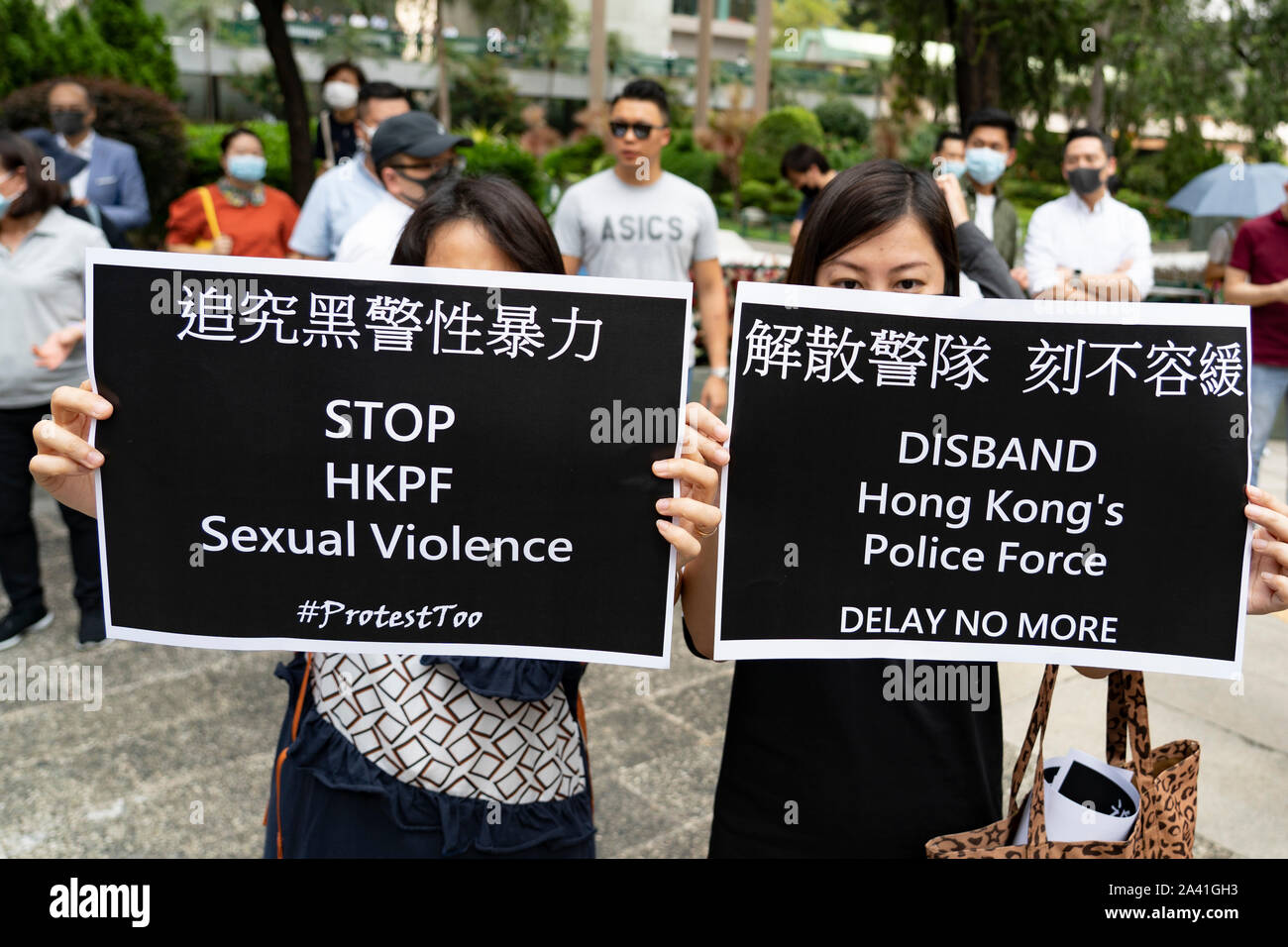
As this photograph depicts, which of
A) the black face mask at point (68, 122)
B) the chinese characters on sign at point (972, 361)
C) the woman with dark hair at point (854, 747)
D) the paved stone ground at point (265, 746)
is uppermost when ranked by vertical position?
the black face mask at point (68, 122)

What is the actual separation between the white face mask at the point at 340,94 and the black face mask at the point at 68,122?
60.3 inches

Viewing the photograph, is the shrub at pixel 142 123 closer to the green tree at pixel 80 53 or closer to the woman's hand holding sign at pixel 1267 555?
the green tree at pixel 80 53

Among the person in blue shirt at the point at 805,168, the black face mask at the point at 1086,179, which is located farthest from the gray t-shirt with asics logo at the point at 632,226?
the person in blue shirt at the point at 805,168

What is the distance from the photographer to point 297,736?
1.87 m

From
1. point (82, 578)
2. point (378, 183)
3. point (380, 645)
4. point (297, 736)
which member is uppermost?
point (378, 183)

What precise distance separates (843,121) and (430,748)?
1583 inches

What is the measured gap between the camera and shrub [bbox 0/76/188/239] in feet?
36.3

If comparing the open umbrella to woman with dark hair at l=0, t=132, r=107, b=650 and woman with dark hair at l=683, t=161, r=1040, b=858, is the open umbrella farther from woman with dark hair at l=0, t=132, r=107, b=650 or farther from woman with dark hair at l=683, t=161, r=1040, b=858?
woman with dark hair at l=683, t=161, r=1040, b=858

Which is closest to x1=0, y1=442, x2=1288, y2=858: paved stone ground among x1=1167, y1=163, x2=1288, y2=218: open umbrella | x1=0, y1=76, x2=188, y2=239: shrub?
x1=1167, y1=163, x2=1288, y2=218: open umbrella

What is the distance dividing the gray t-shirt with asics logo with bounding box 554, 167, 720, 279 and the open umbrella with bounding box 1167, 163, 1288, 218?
608cm

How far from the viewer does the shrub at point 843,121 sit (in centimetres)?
3925

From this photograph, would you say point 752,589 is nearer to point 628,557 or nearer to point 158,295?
point 628,557

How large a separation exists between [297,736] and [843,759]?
87 centimetres

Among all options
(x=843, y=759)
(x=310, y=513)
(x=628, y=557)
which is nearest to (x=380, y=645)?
(x=310, y=513)
